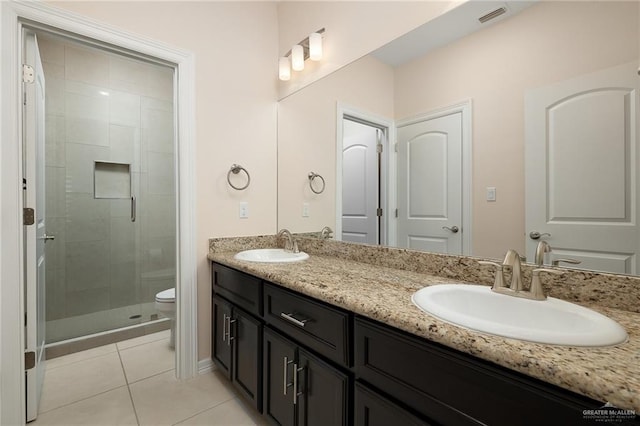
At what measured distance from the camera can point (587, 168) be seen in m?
0.94

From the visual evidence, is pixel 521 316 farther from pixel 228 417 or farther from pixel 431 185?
pixel 228 417

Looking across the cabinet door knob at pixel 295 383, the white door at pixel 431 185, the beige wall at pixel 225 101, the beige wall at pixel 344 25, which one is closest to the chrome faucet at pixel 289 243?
the beige wall at pixel 225 101

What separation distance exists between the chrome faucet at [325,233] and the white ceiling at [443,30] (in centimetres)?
103

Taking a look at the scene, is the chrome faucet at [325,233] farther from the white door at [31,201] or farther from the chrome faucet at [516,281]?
the white door at [31,201]

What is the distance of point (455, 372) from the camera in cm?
68

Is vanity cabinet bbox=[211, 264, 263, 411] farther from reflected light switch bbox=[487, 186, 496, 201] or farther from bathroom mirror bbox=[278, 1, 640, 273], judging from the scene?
reflected light switch bbox=[487, 186, 496, 201]

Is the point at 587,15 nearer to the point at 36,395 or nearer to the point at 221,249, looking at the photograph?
the point at 221,249

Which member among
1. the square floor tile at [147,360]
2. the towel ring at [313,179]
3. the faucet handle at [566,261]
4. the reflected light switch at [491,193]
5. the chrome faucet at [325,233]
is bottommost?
the square floor tile at [147,360]

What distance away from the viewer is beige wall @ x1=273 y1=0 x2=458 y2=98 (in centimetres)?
145

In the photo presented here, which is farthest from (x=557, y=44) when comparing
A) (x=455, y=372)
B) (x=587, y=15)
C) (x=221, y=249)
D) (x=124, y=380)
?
(x=124, y=380)

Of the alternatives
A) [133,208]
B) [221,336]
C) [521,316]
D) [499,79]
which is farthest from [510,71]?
[133,208]

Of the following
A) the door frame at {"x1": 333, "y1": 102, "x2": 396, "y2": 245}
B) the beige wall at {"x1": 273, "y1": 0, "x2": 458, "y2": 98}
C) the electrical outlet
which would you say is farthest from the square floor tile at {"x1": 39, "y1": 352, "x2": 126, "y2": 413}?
the beige wall at {"x1": 273, "y1": 0, "x2": 458, "y2": 98}

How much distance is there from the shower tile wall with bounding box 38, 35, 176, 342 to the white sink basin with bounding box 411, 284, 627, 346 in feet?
8.11

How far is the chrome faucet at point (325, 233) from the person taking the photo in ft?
6.31
